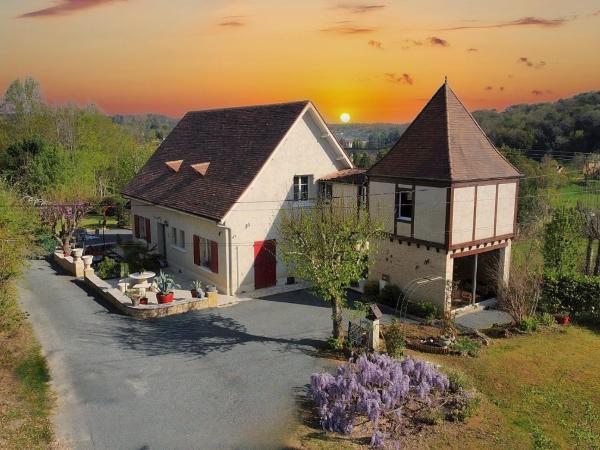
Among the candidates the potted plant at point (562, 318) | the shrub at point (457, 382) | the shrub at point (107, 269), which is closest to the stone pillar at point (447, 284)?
the potted plant at point (562, 318)

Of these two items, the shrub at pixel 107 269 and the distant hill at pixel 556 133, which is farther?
the distant hill at pixel 556 133

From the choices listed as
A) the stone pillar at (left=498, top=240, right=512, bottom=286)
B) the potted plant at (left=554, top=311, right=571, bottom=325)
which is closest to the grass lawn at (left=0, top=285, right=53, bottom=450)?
the stone pillar at (left=498, top=240, right=512, bottom=286)

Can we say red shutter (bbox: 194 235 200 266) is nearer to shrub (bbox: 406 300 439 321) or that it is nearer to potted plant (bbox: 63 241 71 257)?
potted plant (bbox: 63 241 71 257)

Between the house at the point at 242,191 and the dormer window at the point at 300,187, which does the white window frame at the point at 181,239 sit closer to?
the house at the point at 242,191

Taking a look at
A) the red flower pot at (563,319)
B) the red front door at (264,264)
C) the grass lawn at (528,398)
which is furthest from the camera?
the red front door at (264,264)

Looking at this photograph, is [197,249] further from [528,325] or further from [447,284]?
[528,325]
